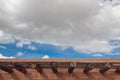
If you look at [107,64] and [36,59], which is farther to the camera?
[36,59]

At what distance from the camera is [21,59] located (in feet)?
45.1

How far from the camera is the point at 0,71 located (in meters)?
13.6

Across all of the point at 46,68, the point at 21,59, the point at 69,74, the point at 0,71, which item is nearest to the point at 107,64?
the point at 69,74

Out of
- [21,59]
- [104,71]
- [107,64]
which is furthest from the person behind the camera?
[21,59]

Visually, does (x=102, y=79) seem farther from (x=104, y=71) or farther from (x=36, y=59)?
(x=36, y=59)

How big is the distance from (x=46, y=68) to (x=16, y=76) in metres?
1.49

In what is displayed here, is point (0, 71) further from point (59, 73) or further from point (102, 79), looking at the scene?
point (102, 79)

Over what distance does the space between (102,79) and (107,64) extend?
1.48 metres

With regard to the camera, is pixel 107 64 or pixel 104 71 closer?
pixel 107 64

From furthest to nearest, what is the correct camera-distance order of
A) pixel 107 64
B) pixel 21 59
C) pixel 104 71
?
pixel 21 59, pixel 104 71, pixel 107 64

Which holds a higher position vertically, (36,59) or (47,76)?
(36,59)

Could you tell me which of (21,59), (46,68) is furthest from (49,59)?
(21,59)

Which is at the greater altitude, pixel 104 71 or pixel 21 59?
pixel 21 59

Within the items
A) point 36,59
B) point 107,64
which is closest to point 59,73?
point 36,59
